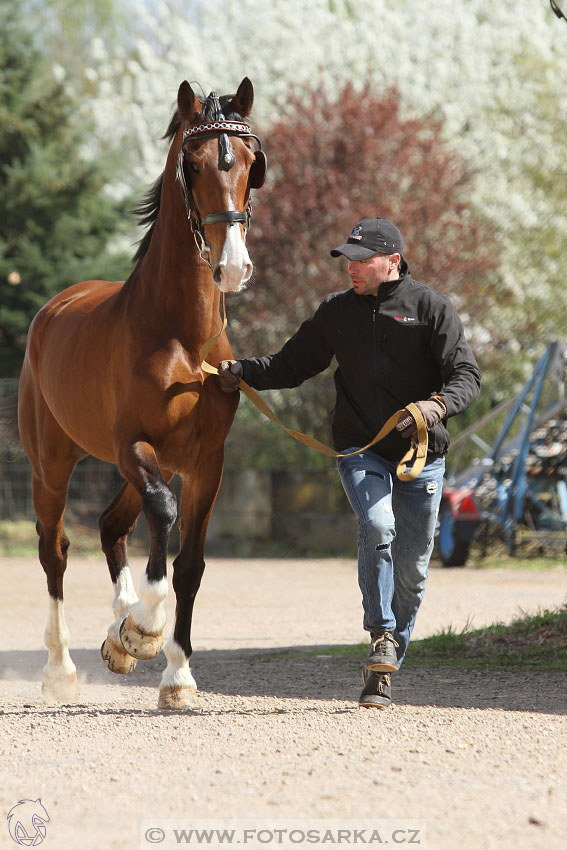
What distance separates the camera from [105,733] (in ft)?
16.1

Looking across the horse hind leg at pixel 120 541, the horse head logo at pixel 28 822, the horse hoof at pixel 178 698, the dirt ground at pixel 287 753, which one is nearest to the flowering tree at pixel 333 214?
the dirt ground at pixel 287 753

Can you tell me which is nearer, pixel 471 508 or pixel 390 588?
pixel 390 588

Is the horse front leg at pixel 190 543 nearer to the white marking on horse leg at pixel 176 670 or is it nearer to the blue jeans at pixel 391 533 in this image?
the white marking on horse leg at pixel 176 670

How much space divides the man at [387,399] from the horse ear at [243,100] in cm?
79

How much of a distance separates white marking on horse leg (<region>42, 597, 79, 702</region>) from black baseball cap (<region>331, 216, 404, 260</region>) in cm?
263

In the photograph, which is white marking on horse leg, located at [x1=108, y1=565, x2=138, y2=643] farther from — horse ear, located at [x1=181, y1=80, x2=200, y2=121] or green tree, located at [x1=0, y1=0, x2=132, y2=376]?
green tree, located at [x1=0, y1=0, x2=132, y2=376]

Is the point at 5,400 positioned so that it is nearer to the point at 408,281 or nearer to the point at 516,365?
the point at 408,281

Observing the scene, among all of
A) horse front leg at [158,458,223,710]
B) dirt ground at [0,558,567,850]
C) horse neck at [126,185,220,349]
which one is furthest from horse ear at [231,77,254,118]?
dirt ground at [0,558,567,850]

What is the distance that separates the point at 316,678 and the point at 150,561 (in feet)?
4.88

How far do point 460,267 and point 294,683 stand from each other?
11.0 m

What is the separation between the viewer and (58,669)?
21.1 ft

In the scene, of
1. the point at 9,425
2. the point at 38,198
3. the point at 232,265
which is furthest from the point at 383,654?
the point at 38,198

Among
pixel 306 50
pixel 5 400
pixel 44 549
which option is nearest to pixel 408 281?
pixel 44 549

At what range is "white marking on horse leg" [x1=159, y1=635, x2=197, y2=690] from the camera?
566 cm
